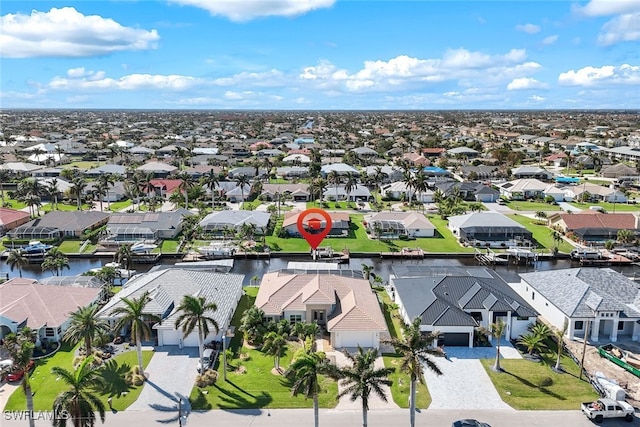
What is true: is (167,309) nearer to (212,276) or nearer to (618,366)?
(212,276)

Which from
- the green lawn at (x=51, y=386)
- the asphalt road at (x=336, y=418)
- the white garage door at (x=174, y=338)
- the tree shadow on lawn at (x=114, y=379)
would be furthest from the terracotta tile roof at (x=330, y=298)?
the tree shadow on lawn at (x=114, y=379)

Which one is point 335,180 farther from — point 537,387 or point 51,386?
point 51,386

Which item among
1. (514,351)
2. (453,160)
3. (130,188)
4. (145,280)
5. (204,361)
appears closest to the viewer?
(204,361)

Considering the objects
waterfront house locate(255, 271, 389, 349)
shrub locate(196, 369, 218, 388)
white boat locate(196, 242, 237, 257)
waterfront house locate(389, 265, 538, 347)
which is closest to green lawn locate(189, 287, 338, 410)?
shrub locate(196, 369, 218, 388)

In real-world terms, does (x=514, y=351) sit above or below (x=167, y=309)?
below

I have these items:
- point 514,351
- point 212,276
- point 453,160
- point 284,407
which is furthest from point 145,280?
point 453,160
